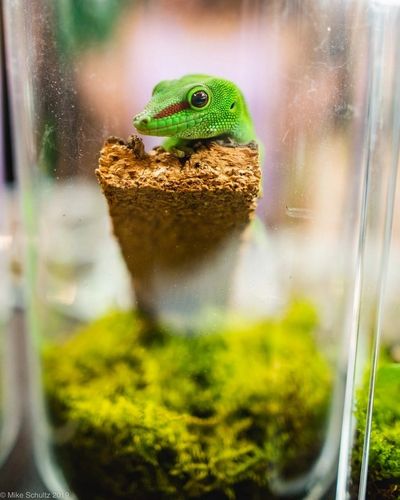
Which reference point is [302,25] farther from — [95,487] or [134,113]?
[95,487]

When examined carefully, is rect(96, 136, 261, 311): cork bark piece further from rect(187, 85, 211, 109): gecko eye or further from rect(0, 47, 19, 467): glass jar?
rect(0, 47, 19, 467): glass jar

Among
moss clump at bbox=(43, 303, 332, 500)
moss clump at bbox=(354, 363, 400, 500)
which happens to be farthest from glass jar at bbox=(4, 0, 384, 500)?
moss clump at bbox=(354, 363, 400, 500)

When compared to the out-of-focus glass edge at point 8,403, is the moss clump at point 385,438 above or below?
above

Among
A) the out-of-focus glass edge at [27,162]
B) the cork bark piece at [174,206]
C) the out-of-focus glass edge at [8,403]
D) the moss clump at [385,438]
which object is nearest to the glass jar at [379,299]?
the moss clump at [385,438]

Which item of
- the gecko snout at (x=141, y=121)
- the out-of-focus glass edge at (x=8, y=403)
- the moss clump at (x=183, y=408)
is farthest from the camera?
the out-of-focus glass edge at (x=8, y=403)

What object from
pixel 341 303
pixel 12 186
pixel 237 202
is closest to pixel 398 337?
pixel 341 303

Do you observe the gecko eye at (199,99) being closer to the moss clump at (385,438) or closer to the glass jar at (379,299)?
the glass jar at (379,299)

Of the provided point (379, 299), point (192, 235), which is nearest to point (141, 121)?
point (192, 235)
